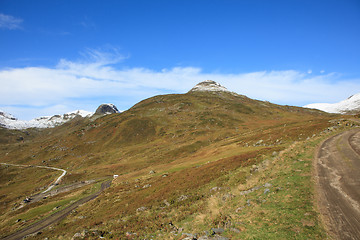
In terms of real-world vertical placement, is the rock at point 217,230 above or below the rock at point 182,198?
above

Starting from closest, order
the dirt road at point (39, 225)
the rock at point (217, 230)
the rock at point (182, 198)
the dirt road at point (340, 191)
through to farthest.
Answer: the dirt road at point (340, 191)
the rock at point (217, 230)
the rock at point (182, 198)
the dirt road at point (39, 225)

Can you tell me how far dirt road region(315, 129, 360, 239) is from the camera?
11.2m

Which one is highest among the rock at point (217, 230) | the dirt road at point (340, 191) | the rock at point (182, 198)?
the dirt road at point (340, 191)

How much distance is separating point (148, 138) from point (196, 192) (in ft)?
428

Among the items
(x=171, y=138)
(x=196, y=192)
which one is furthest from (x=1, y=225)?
(x=171, y=138)

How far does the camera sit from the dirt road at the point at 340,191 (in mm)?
11180

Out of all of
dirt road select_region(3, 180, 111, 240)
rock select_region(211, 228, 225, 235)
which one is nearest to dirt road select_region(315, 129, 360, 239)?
rock select_region(211, 228, 225, 235)

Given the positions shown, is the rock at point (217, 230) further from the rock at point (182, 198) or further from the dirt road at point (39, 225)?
the dirt road at point (39, 225)

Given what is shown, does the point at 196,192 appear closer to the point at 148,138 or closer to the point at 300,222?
the point at 300,222

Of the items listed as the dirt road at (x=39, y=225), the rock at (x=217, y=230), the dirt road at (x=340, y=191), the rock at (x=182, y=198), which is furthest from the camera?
the dirt road at (x=39, y=225)

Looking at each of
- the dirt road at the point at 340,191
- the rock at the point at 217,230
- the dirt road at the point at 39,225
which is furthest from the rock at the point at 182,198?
the dirt road at the point at 39,225

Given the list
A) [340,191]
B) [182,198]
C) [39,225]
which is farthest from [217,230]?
[39,225]

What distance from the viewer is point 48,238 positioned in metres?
29.4

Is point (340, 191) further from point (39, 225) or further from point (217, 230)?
point (39, 225)
